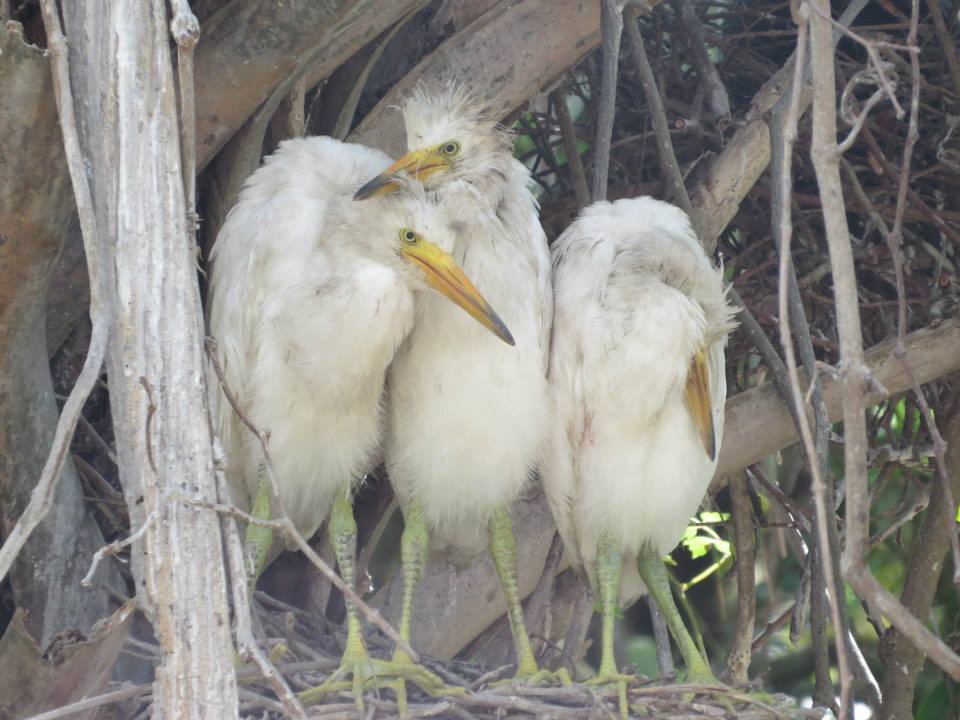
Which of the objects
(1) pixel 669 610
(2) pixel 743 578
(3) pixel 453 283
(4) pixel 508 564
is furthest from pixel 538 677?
(2) pixel 743 578

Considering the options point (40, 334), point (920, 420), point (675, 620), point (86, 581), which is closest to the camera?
point (86, 581)

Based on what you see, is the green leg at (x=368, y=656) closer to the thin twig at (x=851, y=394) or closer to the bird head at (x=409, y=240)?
the bird head at (x=409, y=240)

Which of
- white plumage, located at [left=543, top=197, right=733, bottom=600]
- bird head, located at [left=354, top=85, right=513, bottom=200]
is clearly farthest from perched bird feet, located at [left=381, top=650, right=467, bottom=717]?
bird head, located at [left=354, top=85, right=513, bottom=200]

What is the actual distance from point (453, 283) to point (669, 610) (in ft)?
3.07

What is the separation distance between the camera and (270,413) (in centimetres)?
256

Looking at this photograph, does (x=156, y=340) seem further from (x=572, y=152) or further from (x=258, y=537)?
(x=572, y=152)

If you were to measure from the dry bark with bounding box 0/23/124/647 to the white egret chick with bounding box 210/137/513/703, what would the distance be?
0.37 metres

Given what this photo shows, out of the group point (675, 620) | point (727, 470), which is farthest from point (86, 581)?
point (727, 470)

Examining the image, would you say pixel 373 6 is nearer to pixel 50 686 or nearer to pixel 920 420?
pixel 50 686

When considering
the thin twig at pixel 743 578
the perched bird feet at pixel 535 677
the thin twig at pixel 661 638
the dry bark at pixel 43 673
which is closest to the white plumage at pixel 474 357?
the perched bird feet at pixel 535 677

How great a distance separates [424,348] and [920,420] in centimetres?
159

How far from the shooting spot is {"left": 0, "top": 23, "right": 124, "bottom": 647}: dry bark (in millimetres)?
2119

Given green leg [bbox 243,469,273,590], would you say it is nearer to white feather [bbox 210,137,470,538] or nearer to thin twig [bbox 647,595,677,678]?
white feather [bbox 210,137,470,538]

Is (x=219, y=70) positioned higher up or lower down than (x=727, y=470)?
higher up
